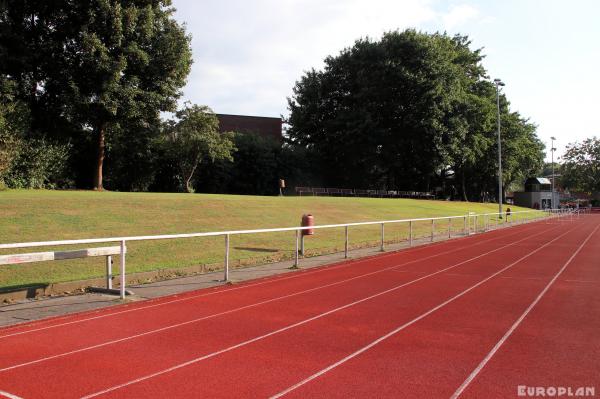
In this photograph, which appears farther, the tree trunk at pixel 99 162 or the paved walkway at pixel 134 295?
the tree trunk at pixel 99 162

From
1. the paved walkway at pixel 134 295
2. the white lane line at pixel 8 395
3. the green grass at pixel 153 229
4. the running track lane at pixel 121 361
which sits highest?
the green grass at pixel 153 229

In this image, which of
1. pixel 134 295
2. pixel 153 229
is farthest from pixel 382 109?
pixel 134 295

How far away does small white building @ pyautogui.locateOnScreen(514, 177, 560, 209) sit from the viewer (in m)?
84.2

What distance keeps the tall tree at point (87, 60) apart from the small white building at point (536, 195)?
72632 millimetres

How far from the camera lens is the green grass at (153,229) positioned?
34.3 ft

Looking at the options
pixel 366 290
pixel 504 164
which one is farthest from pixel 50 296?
pixel 504 164

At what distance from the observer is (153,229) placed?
14.5 metres

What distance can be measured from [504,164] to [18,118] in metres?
55.3

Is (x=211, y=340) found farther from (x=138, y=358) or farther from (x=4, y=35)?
(x=4, y=35)

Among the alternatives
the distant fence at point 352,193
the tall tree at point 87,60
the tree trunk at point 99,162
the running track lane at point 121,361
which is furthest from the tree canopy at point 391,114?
the running track lane at point 121,361

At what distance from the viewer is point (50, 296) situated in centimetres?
839

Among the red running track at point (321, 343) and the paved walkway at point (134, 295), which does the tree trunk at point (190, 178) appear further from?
the red running track at point (321, 343)

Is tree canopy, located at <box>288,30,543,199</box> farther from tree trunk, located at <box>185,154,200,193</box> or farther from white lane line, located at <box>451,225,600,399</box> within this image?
white lane line, located at <box>451,225,600,399</box>

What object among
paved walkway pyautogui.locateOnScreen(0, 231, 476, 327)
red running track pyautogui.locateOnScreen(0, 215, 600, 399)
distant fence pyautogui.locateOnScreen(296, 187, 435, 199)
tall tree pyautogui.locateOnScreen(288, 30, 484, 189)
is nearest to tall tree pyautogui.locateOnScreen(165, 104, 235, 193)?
distant fence pyautogui.locateOnScreen(296, 187, 435, 199)
